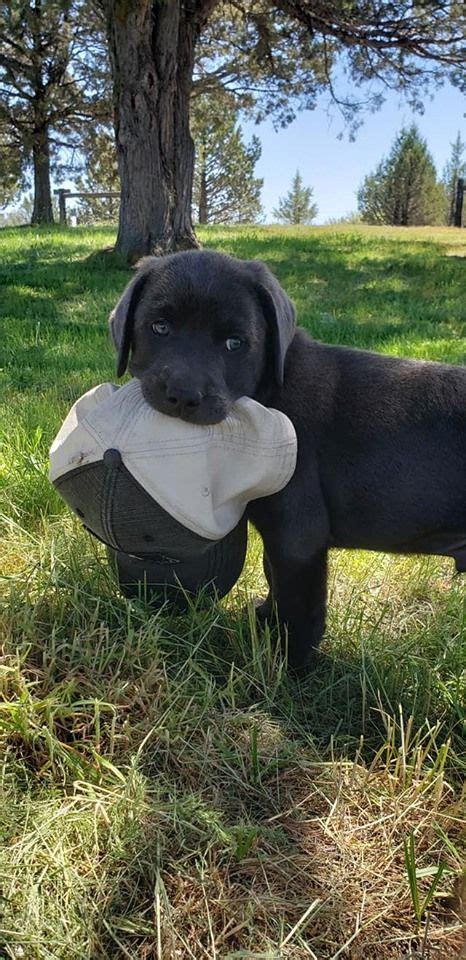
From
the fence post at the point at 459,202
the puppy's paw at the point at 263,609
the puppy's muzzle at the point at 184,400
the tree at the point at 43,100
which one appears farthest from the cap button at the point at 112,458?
the fence post at the point at 459,202

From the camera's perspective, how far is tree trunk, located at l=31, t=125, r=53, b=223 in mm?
24859

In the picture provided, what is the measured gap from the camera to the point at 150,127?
1028cm

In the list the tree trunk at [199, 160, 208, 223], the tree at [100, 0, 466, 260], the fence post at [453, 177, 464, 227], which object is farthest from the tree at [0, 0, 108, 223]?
the tree trunk at [199, 160, 208, 223]

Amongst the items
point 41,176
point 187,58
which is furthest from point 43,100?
point 187,58

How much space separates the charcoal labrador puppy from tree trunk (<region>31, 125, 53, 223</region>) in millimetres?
24190

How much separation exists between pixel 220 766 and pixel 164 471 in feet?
2.86

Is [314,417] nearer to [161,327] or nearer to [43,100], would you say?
[161,327]

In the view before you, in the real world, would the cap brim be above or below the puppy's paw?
above

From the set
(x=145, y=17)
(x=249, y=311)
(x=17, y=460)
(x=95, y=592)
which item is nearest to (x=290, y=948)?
(x=95, y=592)

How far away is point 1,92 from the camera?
23.7 m

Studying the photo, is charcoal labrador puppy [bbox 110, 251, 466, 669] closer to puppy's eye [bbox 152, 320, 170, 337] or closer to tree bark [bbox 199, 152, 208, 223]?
puppy's eye [bbox 152, 320, 170, 337]

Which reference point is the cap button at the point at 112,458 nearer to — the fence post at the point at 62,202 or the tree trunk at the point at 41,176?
the tree trunk at the point at 41,176

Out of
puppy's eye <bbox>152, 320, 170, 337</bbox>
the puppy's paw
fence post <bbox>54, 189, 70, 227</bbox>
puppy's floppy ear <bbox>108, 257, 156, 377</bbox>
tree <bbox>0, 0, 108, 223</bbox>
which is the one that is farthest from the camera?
fence post <bbox>54, 189, 70, 227</bbox>

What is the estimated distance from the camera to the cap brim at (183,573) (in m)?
2.68
